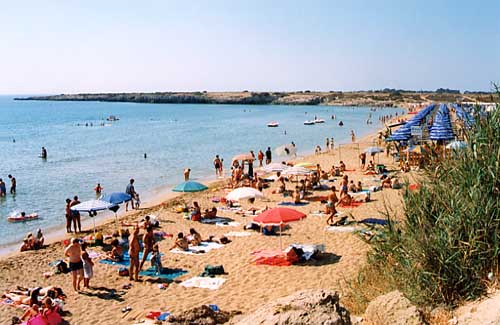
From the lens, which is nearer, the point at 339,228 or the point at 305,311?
the point at 305,311

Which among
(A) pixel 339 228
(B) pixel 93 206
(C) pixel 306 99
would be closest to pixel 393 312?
(A) pixel 339 228

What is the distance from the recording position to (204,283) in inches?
404

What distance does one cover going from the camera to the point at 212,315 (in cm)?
692

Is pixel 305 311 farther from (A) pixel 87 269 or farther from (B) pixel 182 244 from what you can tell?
(B) pixel 182 244

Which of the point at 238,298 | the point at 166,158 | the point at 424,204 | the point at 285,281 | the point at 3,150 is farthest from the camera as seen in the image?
the point at 3,150

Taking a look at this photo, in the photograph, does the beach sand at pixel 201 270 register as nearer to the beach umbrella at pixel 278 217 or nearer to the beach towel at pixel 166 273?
the beach towel at pixel 166 273


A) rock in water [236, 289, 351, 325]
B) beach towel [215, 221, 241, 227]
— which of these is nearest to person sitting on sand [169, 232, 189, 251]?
beach towel [215, 221, 241, 227]

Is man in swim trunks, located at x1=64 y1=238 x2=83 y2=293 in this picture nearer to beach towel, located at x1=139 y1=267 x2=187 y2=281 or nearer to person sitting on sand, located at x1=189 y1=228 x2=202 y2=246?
beach towel, located at x1=139 y1=267 x2=187 y2=281

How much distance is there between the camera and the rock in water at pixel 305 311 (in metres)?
4.12

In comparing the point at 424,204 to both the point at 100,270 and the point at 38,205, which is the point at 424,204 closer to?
the point at 100,270

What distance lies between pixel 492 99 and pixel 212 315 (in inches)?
190

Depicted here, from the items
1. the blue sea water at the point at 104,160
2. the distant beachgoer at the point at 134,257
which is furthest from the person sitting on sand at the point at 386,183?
the distant beachgoer at the point at 134,257

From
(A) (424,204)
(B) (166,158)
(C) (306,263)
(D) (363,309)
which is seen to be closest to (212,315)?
(D) (363,309)

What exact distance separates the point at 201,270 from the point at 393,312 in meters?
7.02
